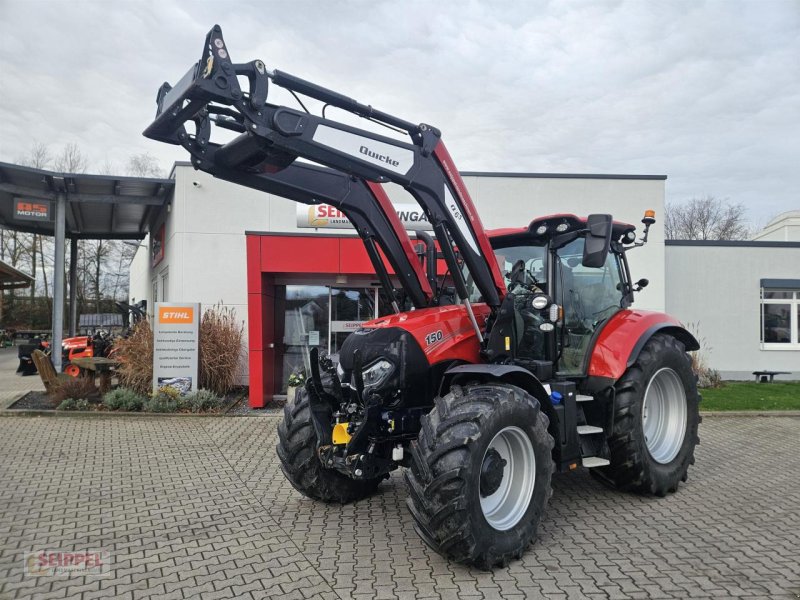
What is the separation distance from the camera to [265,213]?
1332 centimetres

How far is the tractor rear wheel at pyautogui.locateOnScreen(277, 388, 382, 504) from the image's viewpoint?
16.4 ft

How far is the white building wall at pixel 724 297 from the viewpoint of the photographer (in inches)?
596

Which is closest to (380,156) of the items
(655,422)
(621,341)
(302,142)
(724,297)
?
(302,142)

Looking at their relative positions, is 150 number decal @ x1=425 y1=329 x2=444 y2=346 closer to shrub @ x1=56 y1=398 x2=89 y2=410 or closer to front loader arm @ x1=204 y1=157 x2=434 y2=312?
front loader arm @ x1=204 y1=157 x2=434 y2=312

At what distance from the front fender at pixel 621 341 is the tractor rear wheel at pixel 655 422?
0.13 metres

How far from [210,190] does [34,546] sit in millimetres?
9985

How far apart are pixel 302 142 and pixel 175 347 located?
8.34m

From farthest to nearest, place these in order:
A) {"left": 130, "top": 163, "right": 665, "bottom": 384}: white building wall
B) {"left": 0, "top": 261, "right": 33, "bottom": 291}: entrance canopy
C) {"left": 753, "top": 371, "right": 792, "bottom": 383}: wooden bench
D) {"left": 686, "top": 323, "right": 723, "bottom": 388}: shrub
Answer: {"left": 0, "top": 261, "right": 33, "bottom": 291}: entrance canopy, {"left": 753, "top": 371, "right": 792, "bottom": 383}: wooden bench, {"left": 686, "top": 323, "right": 723, "bottom": 388}: shrub, {"left": 130, "top": 163, "right": 665, "bottom": 384}: white building wall

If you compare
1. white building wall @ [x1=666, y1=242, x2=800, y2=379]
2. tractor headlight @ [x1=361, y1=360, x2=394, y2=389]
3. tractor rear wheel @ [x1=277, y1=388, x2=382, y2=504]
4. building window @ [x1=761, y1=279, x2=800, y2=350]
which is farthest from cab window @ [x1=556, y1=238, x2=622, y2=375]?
building window @ [x1=761, y1=279, x2=800, y2=350]

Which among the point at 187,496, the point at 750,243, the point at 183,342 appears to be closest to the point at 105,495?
the point at 187,496

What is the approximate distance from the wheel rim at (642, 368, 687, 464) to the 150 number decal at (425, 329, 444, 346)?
257 centimetres

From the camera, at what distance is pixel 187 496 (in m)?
5.71

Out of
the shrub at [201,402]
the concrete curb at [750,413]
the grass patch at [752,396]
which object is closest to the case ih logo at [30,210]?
the shrub at [201,402]

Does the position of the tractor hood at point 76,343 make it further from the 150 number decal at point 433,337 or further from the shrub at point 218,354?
the 150 number decal at point 433,337
